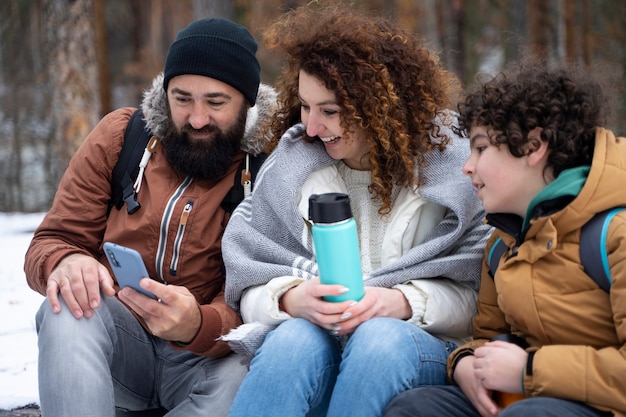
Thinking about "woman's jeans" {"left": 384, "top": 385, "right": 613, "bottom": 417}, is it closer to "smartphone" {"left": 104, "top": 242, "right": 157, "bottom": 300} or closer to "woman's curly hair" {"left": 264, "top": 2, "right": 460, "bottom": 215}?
"woman's curly hair" {"left": 264, "top": 2, "right": 460, "bottom": 215}

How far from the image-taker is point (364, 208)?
262 centimetres

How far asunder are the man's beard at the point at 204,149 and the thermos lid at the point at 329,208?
82cm

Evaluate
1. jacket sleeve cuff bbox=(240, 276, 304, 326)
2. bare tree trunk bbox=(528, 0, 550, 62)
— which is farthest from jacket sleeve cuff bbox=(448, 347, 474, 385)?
bare tree trunk bbox=(528, 0, 550, 62)

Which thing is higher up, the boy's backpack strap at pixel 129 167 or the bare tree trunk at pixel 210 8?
the bare tree trunk at pixel 210 8

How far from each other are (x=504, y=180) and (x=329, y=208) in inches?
20.3

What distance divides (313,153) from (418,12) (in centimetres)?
1977

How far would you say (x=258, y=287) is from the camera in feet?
8.28

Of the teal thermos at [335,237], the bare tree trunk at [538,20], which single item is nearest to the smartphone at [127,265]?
the teal thermos at [335,237]

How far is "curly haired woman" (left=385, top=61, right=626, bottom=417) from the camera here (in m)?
1.86

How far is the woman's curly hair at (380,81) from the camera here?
251 cm

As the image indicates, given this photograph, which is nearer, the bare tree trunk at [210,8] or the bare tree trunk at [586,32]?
the bare tree trunk at [210,8]

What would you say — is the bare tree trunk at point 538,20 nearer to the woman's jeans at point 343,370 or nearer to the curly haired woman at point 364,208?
the curly haired woman at point 364,208

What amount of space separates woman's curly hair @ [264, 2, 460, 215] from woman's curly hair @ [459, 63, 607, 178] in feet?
1.30

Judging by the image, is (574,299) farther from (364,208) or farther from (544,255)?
(364,208)
